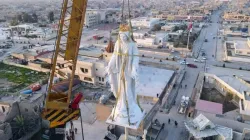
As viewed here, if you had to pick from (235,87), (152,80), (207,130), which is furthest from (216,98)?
(207,130)

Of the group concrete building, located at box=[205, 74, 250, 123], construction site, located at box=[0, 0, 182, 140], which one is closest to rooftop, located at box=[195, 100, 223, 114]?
concrete building, located at box=[205, 74, 250, 123]

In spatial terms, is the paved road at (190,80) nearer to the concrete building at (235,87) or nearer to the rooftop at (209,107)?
the rooftop at (209,107)

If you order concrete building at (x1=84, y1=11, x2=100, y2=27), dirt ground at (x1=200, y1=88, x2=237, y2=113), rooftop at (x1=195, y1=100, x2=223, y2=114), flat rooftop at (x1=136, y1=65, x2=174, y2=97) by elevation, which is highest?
concrete building at (x1=84, y1=11, x2=100, y2=27)

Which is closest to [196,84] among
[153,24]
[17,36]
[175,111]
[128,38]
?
[175,111]

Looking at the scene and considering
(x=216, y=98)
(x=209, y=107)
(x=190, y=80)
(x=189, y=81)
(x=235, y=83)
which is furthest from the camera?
(x=190, y=80)

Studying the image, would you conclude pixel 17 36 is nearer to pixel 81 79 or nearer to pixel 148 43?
pixel 148 43

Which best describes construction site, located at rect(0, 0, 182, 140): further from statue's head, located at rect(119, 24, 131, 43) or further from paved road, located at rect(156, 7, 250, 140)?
paved road, located at rect(156, 7, 250, 140)

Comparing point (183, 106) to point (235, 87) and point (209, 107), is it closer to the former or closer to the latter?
point (209, 107)
